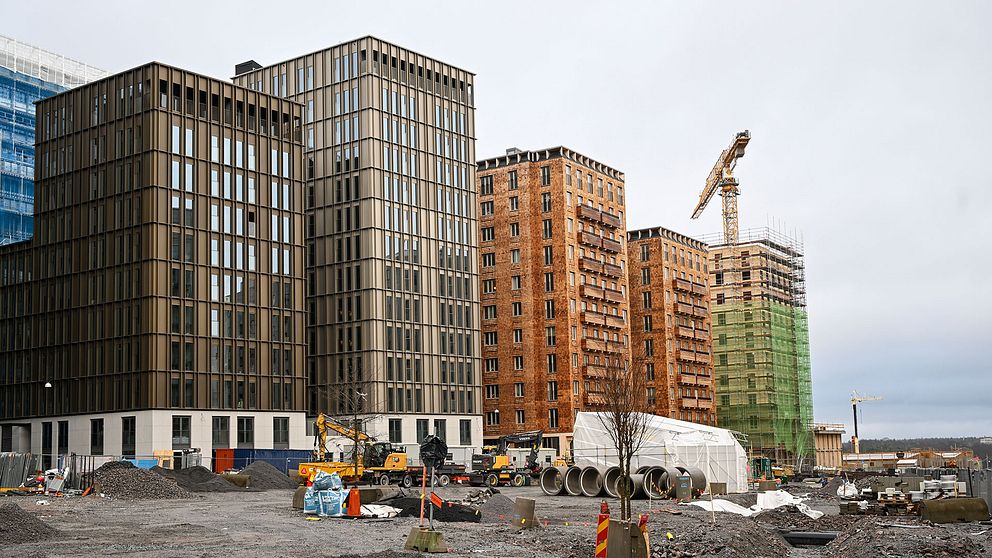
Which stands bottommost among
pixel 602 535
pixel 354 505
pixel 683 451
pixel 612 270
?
pixel 354 505

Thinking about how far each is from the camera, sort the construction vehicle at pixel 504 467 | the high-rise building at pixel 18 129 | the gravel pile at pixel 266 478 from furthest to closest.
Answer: the high-rise building at pixel 18 129 < the construction vehicle at pixel 504 467 < the gravel pile at pixel 266 478

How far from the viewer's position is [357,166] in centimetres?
10212

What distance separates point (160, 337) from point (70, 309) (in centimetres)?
1133

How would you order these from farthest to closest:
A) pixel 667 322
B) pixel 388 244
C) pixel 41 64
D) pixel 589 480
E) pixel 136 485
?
pixel 667 322, pixel 41 64, pixel 388 244, pixel 589 480, pixel 136 485

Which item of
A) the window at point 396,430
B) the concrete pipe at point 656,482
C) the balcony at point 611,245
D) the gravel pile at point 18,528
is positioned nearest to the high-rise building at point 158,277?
the window at point 396,430

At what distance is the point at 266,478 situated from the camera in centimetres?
7250

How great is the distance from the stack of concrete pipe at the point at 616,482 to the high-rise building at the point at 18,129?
222 feet

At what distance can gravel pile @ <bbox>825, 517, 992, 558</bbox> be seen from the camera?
28828 millimetres

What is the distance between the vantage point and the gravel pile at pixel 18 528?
104 feet

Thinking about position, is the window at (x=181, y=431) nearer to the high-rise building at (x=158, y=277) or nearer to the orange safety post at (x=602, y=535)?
the high-rise building at (x=158, y=277)

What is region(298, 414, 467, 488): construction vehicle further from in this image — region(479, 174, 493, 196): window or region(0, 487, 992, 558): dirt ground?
region(479, 174, 493, 196): window

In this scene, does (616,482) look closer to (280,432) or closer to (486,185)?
(280,432)

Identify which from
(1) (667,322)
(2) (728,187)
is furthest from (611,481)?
(2) (728,187)

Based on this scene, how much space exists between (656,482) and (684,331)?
86.6 meters
